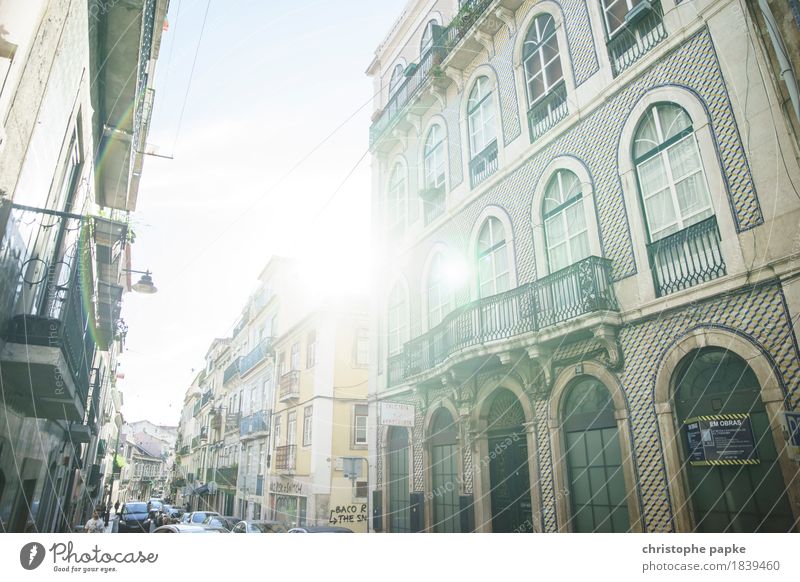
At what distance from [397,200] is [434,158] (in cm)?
159

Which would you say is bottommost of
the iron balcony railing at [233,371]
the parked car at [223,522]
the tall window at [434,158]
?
the parked car at [223,522]

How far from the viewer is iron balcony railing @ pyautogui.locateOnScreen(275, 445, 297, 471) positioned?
55.1 ft

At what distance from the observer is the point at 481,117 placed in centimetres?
961

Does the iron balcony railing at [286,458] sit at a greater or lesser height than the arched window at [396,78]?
lesser

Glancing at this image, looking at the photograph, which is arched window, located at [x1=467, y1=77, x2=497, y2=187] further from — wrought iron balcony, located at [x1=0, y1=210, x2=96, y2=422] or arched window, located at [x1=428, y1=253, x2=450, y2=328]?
wrought iron balcony, located at [x1=0, y1=210, x2=96, y2=422]

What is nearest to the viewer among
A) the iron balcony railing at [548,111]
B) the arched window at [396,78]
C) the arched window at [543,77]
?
the iron balcony railing at [548,111]

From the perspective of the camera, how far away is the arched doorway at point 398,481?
10.1 m

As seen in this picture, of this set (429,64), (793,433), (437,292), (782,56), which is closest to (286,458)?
(437,292)

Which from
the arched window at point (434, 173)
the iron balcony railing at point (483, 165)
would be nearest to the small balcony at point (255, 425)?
the arched window at point (434, 173)

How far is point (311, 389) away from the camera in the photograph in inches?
661

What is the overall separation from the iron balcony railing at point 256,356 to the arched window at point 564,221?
16.3 meters

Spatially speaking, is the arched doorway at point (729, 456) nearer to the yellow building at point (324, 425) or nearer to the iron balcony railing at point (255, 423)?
the yellow building at point (324, 425)

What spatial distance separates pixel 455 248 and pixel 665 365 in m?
4.83
